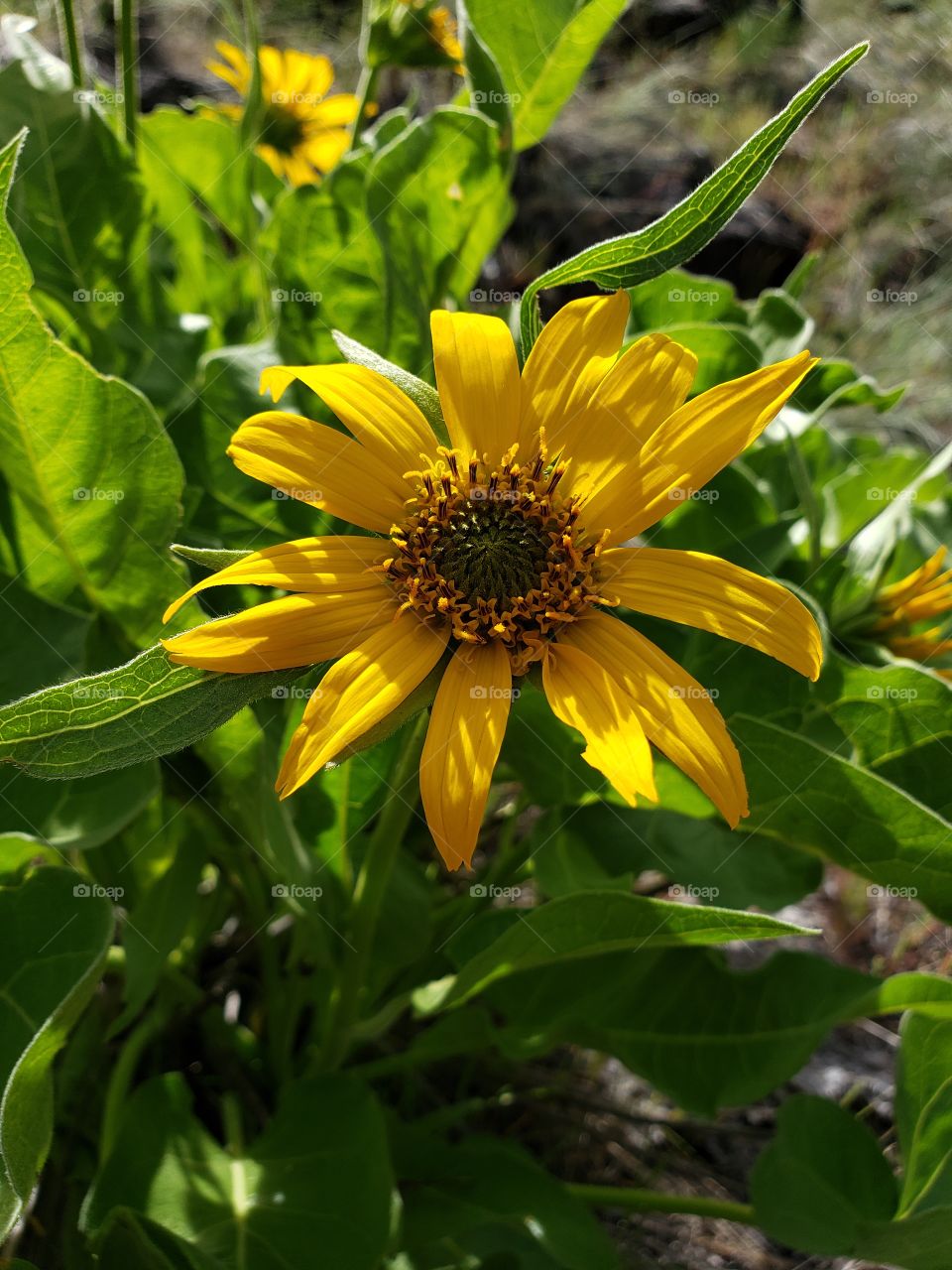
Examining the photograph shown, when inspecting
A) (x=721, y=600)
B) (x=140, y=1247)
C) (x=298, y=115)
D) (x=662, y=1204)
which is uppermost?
(x=298, y=115)

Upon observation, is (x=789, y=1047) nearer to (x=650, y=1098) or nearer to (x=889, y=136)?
(x=650, y=1098)

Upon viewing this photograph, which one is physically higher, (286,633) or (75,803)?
(286,633)

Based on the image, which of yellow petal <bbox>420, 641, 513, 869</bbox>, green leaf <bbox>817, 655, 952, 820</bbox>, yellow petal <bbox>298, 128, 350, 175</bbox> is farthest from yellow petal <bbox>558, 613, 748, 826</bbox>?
yellow petal <bbox>298, 128, 350, 175</bbox>

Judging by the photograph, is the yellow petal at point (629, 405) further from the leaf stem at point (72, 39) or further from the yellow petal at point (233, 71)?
the yellow petal at point (233, 71)

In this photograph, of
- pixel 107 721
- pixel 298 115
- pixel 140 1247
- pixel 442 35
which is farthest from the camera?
pixel 298 115

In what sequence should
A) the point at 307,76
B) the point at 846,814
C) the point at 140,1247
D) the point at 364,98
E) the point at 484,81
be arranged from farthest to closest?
the point at 307,76
the point at 364,98
the point at 484,81
the point at 846,814
the point at 140,1247

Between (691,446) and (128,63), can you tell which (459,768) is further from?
(128,63)

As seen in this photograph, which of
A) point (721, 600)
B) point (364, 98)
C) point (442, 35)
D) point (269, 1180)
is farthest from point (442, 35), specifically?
point (269, 1180)
